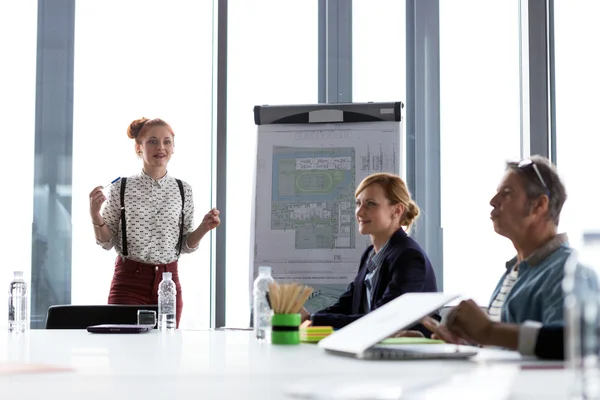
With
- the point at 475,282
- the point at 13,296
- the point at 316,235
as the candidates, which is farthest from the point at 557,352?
the point at 475,282

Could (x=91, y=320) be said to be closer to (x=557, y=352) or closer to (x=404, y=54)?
(x=557, y=352)

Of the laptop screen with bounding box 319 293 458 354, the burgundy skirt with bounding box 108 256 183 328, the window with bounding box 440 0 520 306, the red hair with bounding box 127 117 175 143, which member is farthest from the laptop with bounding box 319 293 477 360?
the window with bounding box 440 0 520 306

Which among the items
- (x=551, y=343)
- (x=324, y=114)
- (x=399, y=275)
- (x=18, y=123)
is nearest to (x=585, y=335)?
(x=551, y=343)

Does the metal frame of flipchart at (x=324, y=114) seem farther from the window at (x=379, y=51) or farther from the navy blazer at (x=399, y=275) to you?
the navy blazer at (x=399, y=275)

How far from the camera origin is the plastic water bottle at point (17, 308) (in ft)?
9.43

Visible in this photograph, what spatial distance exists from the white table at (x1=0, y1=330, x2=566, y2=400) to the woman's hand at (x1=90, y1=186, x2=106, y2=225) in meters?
1.98

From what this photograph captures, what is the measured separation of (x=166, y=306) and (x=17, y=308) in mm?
573

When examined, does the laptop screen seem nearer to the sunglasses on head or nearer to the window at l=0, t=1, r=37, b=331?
the sunglasses on head

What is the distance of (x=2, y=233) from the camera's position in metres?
5.06

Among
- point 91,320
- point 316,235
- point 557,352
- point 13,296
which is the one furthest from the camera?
point 316,235

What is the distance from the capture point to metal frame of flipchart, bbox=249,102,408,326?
4.48 metres

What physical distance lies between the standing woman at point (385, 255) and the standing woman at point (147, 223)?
3.03 ft

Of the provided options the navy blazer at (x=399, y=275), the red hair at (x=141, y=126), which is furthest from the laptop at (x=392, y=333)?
the red hair at (x=141, y=126)

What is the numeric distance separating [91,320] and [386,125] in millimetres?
1946
